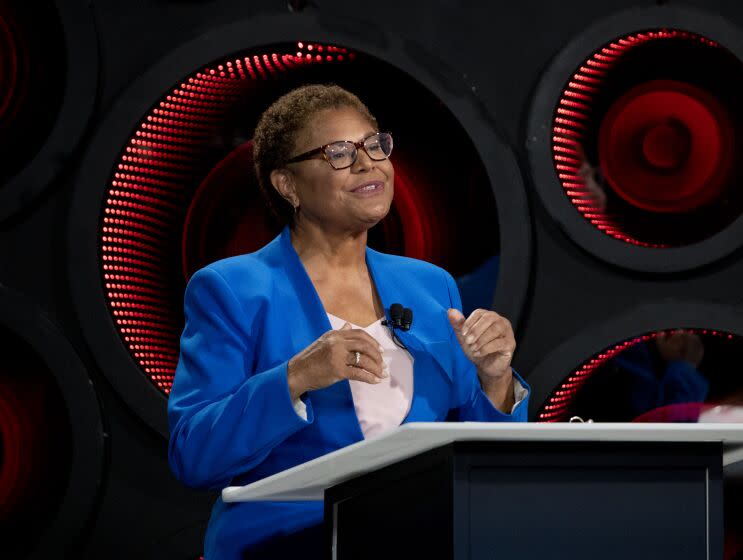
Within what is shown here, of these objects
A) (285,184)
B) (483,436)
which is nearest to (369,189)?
(285,184)

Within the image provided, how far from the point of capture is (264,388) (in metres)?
1.16

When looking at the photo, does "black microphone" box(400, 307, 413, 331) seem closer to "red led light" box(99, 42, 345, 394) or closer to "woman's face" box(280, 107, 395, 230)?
"woman's face" box(280, 107, 395, 230)

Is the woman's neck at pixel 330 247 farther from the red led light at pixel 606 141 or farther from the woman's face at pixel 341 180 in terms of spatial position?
the red led light at pixel 606 141

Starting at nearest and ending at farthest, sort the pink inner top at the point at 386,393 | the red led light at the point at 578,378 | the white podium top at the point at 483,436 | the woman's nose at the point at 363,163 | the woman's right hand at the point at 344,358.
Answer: the white podium top at the point at 483,436 < the woman's right hand at the point at 344,358 < the pink inner top at the point at 386,393 < the woman's nose at the point at 363,163 < the red led light at the point at 578,378

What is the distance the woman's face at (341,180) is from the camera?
143 cm

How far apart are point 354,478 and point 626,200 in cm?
90

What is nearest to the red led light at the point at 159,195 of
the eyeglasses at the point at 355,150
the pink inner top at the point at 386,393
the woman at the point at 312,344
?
the woman at the point at 312,344

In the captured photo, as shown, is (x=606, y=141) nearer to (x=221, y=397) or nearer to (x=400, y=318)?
(x=400, y=318)

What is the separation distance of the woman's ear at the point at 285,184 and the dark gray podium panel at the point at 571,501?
718 mm

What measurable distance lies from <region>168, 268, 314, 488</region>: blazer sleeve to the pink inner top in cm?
12

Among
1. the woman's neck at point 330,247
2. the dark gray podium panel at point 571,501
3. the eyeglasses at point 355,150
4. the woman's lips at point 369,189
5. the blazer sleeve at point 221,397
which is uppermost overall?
the eyeglasses at point 355,150

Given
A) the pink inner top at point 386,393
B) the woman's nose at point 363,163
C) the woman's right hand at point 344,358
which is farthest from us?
the woman's nose at point 363,163

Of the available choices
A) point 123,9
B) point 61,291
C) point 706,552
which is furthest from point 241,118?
point 706,552

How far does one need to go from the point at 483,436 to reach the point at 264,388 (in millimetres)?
427
